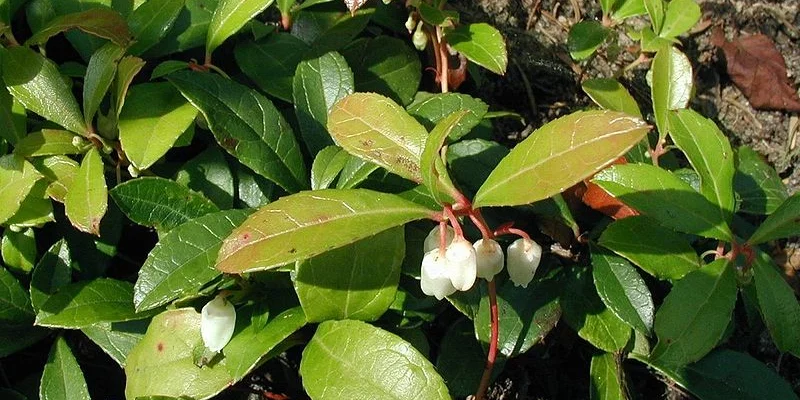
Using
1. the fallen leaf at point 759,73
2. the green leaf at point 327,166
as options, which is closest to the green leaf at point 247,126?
the green leaf at point 327,166

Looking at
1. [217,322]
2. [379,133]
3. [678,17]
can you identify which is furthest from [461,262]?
[678,17]

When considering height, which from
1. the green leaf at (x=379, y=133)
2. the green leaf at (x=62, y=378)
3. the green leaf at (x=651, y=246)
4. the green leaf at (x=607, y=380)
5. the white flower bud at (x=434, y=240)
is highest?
the green leaf at (x=379, y=133)

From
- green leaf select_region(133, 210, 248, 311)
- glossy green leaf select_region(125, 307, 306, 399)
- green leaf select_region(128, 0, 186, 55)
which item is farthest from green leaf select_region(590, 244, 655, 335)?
green leaf select_region(128, 0, 186, 55)

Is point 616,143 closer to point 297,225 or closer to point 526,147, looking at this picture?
point 526,147

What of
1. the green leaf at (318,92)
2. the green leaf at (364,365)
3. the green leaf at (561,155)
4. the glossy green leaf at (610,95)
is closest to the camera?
the green leaf at (561,155)

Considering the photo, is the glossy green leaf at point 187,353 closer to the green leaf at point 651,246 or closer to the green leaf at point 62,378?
the green leaf at point 62,378

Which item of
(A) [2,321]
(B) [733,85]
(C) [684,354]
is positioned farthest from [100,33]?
(B) [733,85]

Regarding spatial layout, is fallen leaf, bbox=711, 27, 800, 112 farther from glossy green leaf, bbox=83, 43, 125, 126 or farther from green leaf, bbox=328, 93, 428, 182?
glossy green leaf, bbox=83, 43, 125, 126
